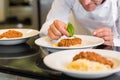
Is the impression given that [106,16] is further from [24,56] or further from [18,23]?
[18,23]

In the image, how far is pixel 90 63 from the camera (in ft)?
1.93

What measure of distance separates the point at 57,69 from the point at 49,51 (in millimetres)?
248

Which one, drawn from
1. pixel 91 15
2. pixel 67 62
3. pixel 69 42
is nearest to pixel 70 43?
pixel 69 42

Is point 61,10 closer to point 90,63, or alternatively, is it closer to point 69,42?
point 69,42

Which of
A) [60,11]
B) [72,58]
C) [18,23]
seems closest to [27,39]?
[72,58]

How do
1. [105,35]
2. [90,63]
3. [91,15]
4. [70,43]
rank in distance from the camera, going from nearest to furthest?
[90,63] < [70,43] < [105,35] < [91,15]

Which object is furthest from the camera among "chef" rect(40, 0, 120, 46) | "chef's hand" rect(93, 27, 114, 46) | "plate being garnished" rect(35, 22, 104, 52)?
"chef" rect(40, 0, 120, 46)

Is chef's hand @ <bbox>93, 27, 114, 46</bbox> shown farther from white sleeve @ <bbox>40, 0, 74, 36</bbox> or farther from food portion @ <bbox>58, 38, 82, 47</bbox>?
white sleeve @ <bbox>40, 0, 74, 36</bbox>

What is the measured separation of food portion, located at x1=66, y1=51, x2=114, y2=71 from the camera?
0.58 meters

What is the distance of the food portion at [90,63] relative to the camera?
576 mm

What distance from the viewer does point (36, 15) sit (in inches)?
99.2

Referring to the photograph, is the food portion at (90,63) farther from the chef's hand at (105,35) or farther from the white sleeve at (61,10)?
the white sleeve at (61,10)

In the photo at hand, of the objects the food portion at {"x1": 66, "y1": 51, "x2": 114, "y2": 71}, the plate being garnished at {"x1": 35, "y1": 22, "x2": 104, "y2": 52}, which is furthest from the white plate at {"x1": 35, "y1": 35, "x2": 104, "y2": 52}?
the food portion at {"x1": 66, "y1": 51, "x2": 114, "y2": 71}

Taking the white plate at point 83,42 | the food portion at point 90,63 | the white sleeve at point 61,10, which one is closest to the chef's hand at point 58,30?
the white plate at point 83,42
